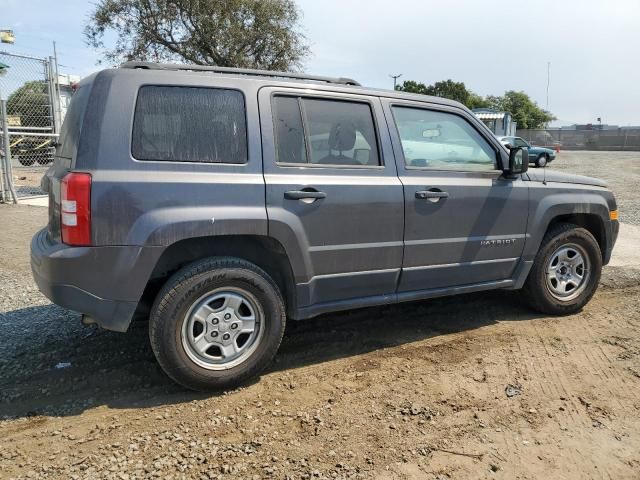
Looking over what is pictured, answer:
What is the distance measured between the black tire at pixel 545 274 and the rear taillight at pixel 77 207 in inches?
145

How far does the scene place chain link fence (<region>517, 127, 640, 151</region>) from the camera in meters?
45.6

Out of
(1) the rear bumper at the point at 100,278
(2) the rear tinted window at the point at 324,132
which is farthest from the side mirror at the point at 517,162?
(1) the rear bumper at the point at 100,278

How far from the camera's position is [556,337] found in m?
4.39

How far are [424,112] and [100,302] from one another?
9.21 feet

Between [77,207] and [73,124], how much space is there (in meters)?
0.66

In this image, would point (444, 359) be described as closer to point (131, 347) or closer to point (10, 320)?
point (131, 347)

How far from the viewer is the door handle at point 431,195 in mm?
3947

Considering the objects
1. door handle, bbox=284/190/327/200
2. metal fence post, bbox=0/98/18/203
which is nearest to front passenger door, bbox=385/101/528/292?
door handle, bbox=284/190/327/200

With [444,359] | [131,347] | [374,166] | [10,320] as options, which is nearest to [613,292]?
[444,359]

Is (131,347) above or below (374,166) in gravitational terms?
below

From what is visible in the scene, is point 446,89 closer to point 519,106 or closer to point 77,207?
point 519,106

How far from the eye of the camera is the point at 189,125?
10.8ft

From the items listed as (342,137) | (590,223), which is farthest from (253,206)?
(590,223)

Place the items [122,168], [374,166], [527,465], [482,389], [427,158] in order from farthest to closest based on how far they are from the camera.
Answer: [427,158] < [374,166] < [482,389] < [122,168] < [527,465]
